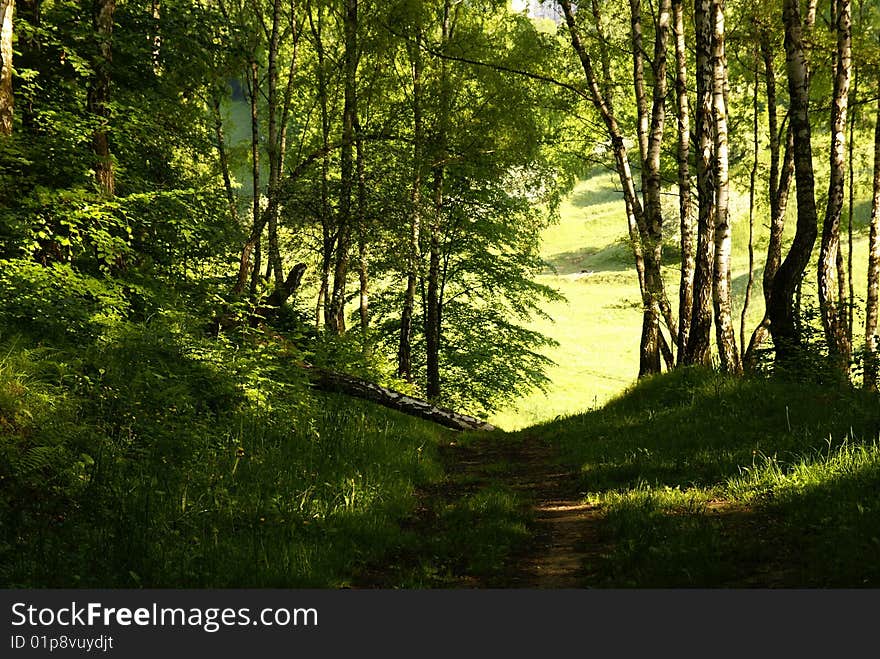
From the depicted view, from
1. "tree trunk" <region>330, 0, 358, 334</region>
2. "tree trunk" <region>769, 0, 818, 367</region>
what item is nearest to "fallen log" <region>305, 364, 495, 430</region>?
"tree trunk" <region>330, 0, 358, 334</region>

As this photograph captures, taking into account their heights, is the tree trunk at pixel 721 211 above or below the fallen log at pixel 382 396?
above

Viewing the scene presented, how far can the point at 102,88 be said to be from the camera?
1034 centimetres

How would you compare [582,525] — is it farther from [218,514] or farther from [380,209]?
[380,209]

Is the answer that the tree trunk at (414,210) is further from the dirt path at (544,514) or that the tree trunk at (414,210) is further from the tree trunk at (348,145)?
the dirt path at (544,514)

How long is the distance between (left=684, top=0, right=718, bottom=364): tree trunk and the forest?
64 mm

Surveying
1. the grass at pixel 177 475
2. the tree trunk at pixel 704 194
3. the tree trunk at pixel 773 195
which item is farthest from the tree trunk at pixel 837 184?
the grass at pixel 177 475

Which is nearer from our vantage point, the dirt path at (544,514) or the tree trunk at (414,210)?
the dirt path at (544,514)

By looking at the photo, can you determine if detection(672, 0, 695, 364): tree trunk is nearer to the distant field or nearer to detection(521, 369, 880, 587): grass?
the distant field

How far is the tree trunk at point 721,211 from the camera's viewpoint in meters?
11.9

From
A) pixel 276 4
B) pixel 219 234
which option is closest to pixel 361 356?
pixel 219 234

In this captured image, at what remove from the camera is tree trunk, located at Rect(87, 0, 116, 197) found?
10.1m

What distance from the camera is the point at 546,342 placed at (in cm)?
2564

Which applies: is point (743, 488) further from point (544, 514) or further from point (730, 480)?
point (544, 514)

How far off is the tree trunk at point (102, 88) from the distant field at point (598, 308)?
1154 centimetres
